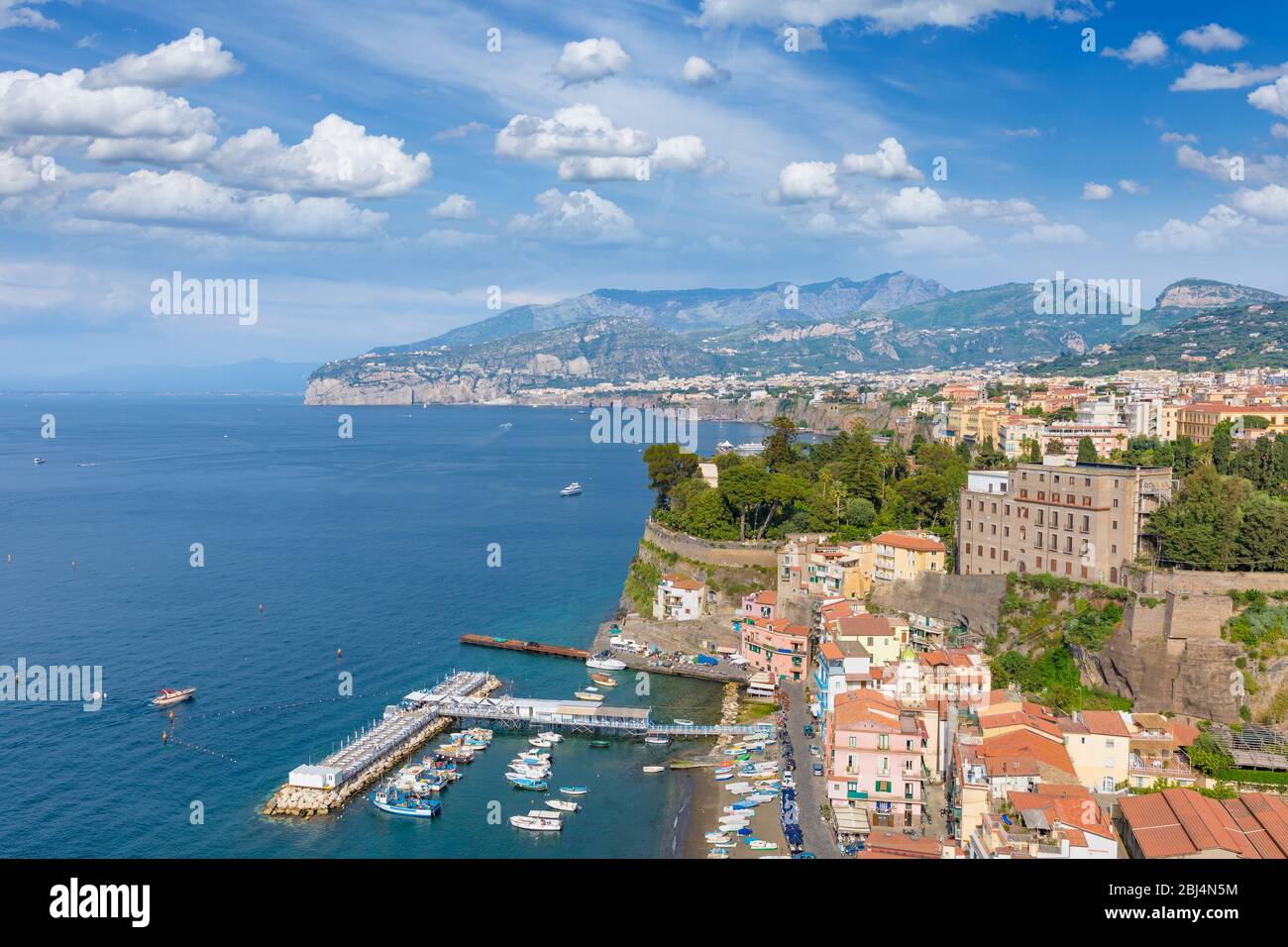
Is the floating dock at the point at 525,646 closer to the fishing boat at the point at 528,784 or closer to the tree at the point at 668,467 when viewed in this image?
the fishing boat at the point at 528,784

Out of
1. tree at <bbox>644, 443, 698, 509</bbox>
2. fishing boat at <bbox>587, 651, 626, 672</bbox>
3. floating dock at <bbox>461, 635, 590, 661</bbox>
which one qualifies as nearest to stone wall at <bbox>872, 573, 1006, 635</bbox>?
fishing boat at <bbox>587, 651, 626, 672</bbox>

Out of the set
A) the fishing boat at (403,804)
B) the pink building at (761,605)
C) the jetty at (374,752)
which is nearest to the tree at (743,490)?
the pink building at (761,605)

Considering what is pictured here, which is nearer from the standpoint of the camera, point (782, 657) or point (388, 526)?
point (782, 657)

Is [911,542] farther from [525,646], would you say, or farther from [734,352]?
[734,352]

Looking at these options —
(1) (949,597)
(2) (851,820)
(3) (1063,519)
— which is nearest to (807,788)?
(2) (851,820)
